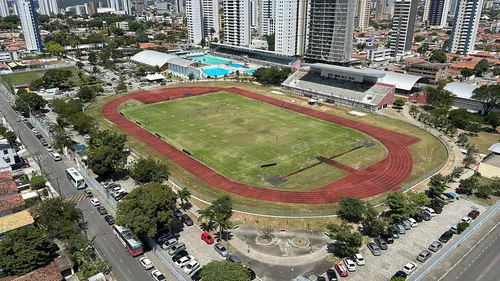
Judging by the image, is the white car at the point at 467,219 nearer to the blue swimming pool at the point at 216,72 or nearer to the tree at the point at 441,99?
the tree at the point at 441,99

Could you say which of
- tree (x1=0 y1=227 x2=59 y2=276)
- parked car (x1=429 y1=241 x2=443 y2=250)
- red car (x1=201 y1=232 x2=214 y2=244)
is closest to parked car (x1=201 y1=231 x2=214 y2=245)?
red car (x1=201 y1=232 x2=214 y2=244)

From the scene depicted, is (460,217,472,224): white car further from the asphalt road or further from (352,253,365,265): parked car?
(352,253,365,265): parked car

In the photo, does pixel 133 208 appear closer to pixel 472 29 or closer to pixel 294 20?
pixel 294 20

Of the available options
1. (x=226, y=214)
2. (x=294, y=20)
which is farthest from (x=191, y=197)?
(x=294, y=20)

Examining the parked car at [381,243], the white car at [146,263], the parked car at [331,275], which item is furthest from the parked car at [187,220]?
the parked car at [381,243]

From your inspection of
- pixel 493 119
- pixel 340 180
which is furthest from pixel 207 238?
pixel 493 119
